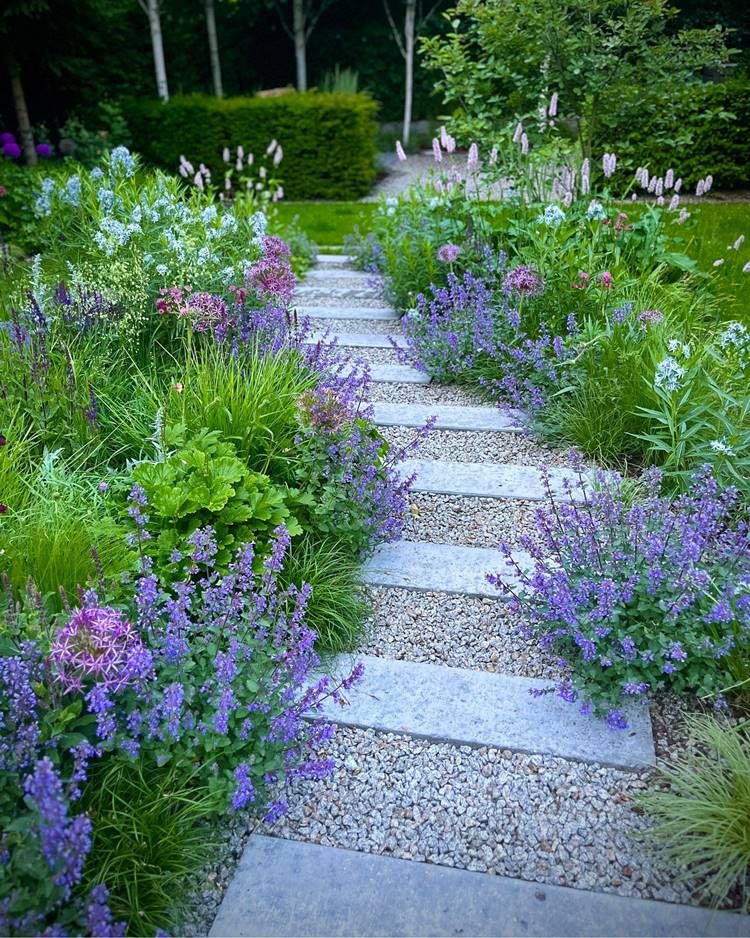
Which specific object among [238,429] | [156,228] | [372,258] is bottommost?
[372,258]

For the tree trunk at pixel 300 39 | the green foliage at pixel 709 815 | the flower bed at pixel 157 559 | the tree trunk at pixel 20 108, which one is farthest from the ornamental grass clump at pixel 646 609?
the tree trunk at pixel 300 39

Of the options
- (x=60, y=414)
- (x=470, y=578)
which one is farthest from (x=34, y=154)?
(x=470, y=578)

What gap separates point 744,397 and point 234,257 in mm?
2930

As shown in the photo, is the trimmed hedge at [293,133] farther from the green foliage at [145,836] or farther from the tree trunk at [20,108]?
the green foliage at [145,836]

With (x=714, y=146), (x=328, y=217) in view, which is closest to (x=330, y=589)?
(x=328, y=217)

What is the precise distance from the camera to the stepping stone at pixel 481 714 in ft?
7.17

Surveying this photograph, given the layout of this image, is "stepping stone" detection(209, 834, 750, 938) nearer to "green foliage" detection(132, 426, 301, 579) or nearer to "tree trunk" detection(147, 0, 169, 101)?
"green foliage" detection(132, 426, 301, 579)

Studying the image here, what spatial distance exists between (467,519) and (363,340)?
2.35 metres

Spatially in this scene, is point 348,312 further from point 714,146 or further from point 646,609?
point 714,146

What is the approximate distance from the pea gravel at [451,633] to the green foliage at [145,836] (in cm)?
83

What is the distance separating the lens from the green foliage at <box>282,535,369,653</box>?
8.46ft

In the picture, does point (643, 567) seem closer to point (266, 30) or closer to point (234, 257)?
point (234, 257)

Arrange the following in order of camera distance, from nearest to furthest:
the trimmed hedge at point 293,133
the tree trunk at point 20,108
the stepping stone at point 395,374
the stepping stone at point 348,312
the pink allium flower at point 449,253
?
the stepping stone at point 395,374 < the pink allium flower at point 449,253 < the stepping stone at point 348,312 < the tree trunk at point 20,108 < the trimmed hedge at point 293,133

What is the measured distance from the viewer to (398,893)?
5.92 ft
